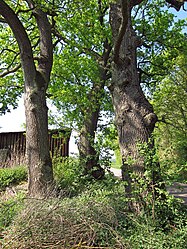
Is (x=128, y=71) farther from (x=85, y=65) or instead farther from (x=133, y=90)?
(x=85, y=65)

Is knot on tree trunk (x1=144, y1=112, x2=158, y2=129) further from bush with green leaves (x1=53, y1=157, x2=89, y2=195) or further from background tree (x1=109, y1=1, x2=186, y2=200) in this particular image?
bush with green leaves (x1=53, y1=157, x2=89, y2=195)

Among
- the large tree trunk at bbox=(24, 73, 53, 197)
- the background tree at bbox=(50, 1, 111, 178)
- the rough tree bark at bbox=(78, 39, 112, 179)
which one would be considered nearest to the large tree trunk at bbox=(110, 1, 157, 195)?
the large tree trunk at bbox=(24, 73, 53, 197)

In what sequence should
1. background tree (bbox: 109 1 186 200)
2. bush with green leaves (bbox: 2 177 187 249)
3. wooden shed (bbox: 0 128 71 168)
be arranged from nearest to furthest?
bush with green leaves (bbox: 2 177 187 249) → background tree (bbox: 109 1 186 200) → wooden shed (bbox: 0 128 71 168)

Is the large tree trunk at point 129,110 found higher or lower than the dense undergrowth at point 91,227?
higher

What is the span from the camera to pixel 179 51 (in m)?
11.4

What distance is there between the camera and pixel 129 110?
494cm

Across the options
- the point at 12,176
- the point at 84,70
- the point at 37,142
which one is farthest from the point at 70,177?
the point at 84,70

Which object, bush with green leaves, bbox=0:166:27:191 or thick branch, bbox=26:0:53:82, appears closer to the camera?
thick branch, bbox=26:0:53:82

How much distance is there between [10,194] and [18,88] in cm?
613

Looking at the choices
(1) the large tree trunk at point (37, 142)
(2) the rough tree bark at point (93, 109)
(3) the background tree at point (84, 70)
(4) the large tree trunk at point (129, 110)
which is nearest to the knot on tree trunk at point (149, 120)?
(4) the large tree trunk at point (129, 110)

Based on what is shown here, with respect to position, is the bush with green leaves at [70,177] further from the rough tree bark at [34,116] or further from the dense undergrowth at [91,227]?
the dense undergrowth at [91,227]

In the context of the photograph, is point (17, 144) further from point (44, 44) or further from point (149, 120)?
point (149, 120)

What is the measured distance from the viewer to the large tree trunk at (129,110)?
466 cm

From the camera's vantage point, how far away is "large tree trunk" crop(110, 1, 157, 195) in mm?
4664
